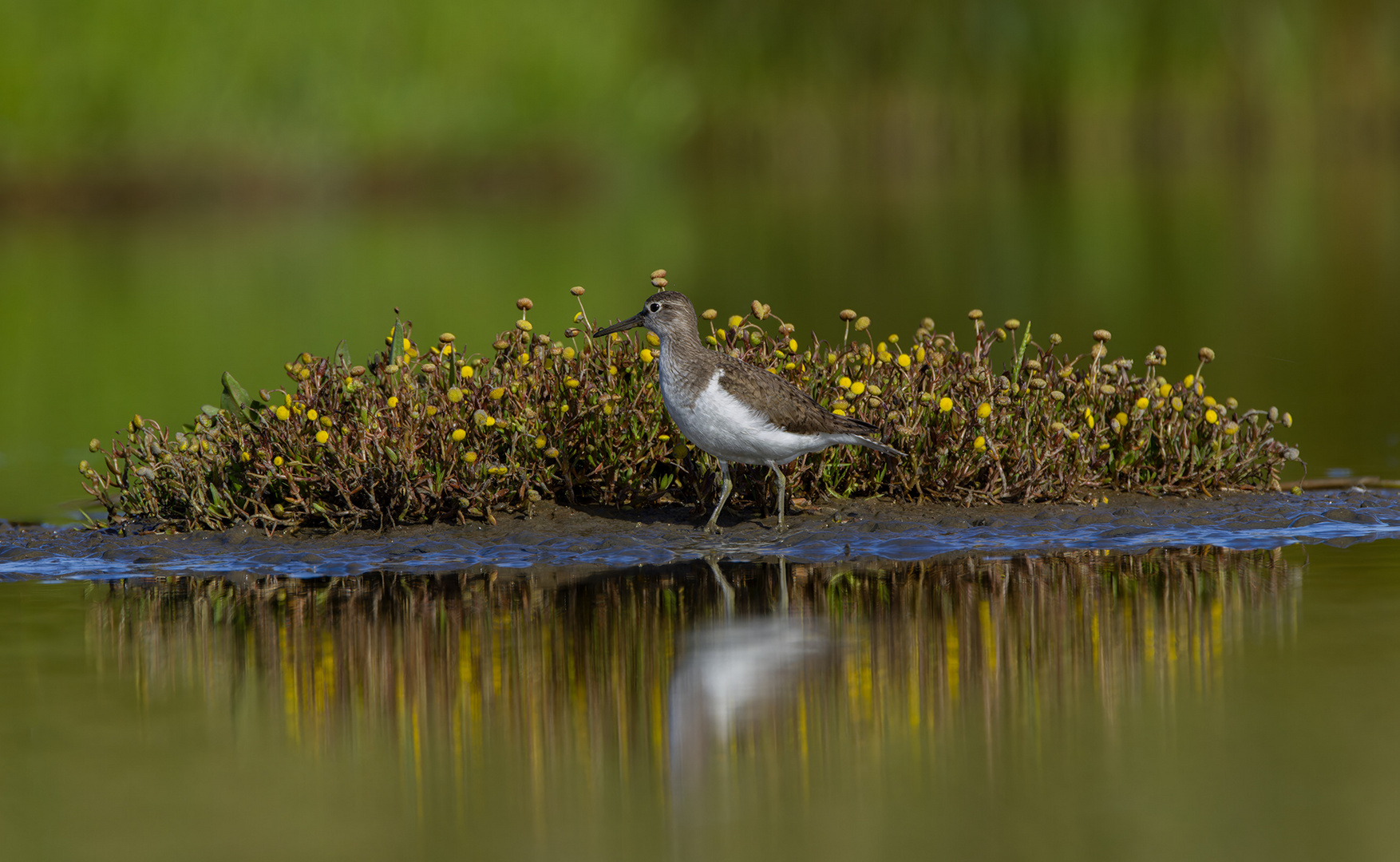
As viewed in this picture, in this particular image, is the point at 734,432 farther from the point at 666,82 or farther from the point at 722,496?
the point at 666,82

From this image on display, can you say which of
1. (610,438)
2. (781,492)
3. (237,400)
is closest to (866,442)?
(781,492)

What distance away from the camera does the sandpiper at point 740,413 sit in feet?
29.6

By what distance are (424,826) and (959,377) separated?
225 inches

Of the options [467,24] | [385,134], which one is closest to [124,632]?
[385,134]

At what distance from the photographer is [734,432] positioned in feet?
29.6

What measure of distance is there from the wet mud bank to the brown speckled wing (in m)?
0.59

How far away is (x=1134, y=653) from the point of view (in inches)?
271

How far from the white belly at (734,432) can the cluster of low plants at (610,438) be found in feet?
2.51

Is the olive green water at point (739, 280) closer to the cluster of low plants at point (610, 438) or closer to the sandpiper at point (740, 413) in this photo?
the cluster of low plants at point (610, 438)

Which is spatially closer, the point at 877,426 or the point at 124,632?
the point at 124,632

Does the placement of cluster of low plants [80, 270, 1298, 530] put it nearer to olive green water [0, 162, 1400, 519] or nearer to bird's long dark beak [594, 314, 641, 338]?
bird's long dark beak [594, 314, 641, 338]

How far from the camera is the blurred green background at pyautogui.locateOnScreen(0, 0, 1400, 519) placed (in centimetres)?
2211

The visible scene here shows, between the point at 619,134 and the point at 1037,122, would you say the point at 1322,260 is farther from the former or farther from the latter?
the point at 619,134

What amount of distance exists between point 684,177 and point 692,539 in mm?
49270
